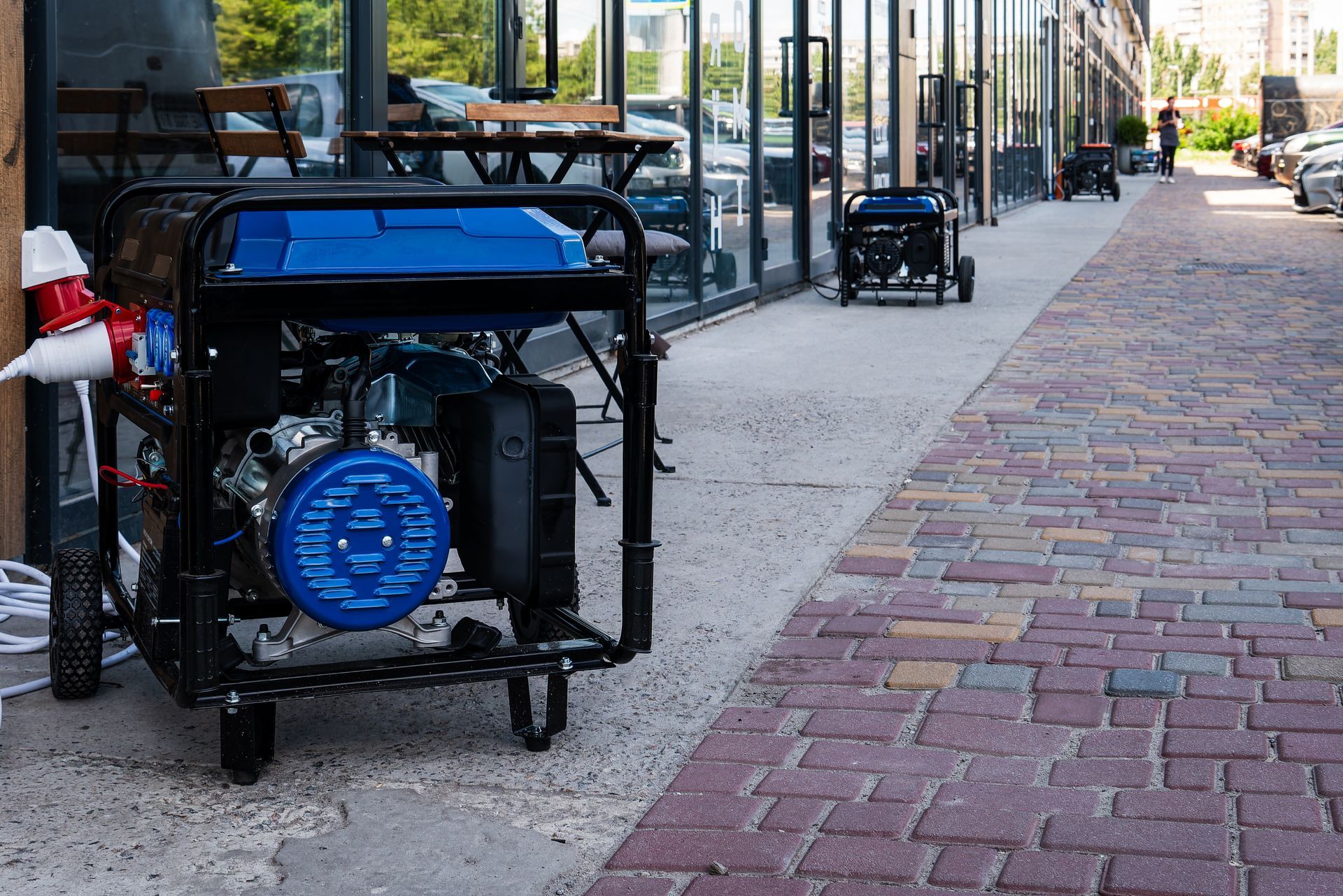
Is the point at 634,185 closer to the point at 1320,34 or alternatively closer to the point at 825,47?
the point at 825,47

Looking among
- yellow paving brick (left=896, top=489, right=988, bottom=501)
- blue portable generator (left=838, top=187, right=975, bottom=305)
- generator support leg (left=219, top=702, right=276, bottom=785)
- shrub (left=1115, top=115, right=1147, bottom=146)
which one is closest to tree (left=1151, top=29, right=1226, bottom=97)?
shrub (left=1115, top=115, right=1147, bottom=146)

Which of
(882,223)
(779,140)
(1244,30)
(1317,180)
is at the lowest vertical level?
(882,223)

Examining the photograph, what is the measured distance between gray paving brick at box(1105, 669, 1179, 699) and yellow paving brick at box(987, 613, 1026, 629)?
42cm

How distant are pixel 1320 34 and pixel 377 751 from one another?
184464 millimetres

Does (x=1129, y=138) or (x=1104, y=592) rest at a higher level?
(x=1129, y=138)

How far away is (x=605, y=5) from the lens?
8781 millimetres

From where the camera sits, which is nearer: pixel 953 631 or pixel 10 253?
pixel 953 631

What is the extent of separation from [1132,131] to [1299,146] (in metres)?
20.8

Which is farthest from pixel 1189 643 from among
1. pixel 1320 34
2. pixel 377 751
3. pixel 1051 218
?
pixel 1320 34

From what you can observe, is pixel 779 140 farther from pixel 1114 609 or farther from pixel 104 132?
pixel 1114 609

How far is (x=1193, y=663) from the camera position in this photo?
3.72 meters

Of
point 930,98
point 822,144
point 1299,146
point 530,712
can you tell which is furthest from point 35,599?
point 1299,146

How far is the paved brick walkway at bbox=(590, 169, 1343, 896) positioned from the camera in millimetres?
2682

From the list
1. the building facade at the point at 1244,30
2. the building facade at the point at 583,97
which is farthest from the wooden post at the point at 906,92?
the building facade at the point at 1244,30
